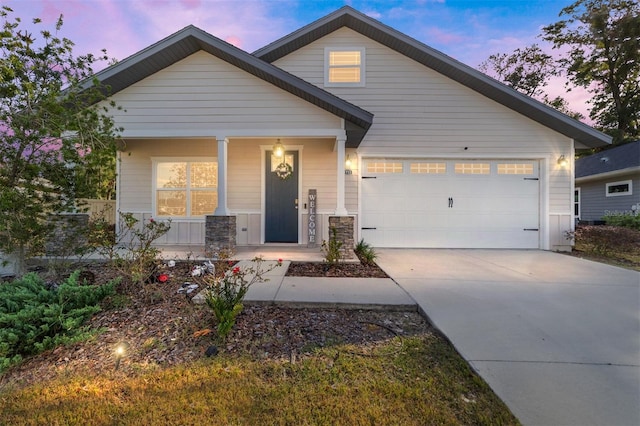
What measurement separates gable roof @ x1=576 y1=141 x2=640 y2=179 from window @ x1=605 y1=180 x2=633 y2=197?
31.0 inches

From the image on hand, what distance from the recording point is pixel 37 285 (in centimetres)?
323

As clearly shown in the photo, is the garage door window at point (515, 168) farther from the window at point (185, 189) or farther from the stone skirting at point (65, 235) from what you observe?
the stone skirting at point (65, 235)

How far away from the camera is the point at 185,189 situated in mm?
7449

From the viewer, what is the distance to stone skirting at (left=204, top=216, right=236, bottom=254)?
5.77 m

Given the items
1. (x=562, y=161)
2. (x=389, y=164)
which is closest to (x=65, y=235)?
(x=389, y=164)

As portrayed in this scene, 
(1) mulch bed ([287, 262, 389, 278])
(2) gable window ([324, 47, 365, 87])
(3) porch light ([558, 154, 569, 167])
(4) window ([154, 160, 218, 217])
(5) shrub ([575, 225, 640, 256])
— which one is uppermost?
(2) gable window ([324, 47, 365, 87])

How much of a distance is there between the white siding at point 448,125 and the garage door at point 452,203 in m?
0.32

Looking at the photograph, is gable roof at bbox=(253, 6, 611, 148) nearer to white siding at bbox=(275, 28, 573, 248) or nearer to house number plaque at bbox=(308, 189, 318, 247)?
white siding at bbox=(275, 28, 573, 248)

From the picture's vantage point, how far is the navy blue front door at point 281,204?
731 cm

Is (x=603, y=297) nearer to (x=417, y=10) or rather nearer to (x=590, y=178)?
(x=417, y=10)

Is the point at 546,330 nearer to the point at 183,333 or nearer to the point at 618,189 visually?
the point at 183,333

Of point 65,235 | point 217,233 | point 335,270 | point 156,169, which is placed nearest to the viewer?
point 65,235

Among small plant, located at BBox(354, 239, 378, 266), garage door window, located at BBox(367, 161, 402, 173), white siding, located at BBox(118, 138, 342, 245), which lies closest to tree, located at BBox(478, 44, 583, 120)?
garage door window, located at BBox(367, 161, 402, 173)

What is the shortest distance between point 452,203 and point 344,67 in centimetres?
480
